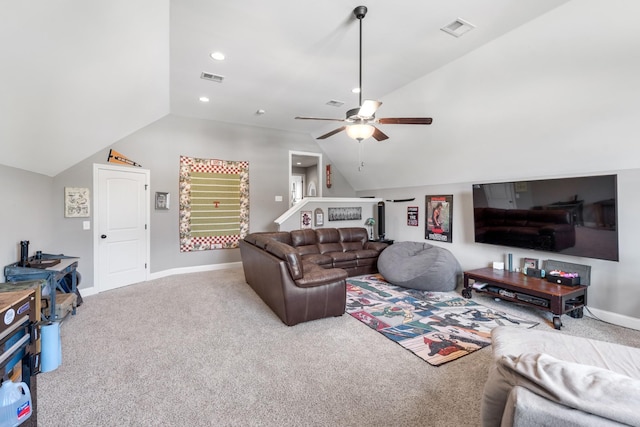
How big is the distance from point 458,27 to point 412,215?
12.5 ft

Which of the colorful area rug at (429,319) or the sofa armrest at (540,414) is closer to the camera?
the sofa armrest at (540,414)

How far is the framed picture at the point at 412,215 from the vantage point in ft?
19.5

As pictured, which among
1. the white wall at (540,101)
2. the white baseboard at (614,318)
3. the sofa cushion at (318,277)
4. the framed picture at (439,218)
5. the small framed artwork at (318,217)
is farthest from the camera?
the small framed artwork at (318,217)

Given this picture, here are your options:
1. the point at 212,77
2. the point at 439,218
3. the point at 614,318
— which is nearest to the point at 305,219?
the point at 439,218

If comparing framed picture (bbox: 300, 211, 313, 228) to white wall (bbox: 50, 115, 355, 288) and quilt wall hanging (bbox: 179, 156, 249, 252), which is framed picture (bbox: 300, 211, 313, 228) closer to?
white wall (bbox: 50, 115, 355, 288)

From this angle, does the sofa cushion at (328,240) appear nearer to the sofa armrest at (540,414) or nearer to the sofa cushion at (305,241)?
the sofa cushion at (305,241)

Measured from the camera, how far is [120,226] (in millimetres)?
4852

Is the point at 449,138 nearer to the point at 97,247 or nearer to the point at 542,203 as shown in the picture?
the point at 542,203

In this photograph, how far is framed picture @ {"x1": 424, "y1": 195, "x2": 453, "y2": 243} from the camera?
5.20 meters

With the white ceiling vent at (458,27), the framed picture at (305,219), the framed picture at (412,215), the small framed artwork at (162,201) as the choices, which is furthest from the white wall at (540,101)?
the small framed artwork at (162,201)

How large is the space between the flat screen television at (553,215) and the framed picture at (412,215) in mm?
1453

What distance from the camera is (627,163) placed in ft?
10.2

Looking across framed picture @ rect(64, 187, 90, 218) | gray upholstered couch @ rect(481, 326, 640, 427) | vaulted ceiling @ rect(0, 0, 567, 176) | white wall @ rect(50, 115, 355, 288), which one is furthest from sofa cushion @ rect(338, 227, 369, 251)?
gray upholstered couch @ rect(481, 326, 640, 427)

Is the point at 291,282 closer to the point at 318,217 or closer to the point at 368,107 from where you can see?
the point at 368,107
